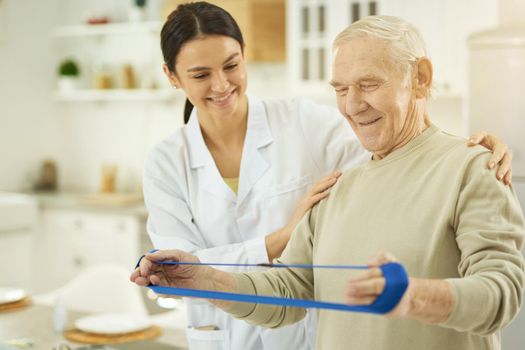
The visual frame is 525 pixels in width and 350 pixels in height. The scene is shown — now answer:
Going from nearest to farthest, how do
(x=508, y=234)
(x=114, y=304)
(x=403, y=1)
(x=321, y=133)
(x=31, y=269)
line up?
1. (x=508, y=234)
2. (x=321, y=133)
3. (x=114, y=304)
4. (x=403, y=1)
5. (x=31, y=269)

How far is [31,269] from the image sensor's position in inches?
222

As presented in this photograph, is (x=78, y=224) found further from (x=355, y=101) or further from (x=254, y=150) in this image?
(x=355, y=101)

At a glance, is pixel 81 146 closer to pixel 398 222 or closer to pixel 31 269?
pixel 31 269

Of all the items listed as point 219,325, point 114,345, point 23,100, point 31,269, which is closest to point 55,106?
point 23,100

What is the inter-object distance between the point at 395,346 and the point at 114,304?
2243 mm

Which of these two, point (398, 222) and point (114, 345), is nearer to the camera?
point (398, 222)

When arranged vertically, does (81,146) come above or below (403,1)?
below

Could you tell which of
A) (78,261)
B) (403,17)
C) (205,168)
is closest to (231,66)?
(205,168)

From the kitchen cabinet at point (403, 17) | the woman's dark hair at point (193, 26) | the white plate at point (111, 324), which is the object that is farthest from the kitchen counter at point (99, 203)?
the woman's dark hair at point (193, 26)

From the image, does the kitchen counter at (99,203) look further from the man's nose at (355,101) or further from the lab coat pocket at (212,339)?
the man's nose at (355,101)

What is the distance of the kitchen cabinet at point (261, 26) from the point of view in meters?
4.63

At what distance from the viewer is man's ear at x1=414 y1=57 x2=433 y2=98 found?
4.60 ft

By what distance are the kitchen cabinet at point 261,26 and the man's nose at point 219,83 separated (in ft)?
8.96

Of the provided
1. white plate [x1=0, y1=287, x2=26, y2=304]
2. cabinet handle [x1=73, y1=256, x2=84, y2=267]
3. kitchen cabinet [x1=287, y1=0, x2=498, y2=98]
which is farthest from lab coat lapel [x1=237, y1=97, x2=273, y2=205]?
cabinet handle [x1=73, y1=256, x2=84, y2=267]
